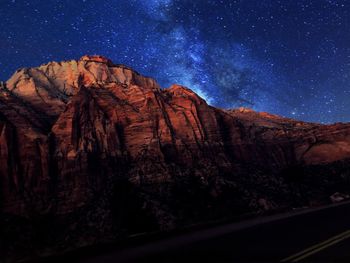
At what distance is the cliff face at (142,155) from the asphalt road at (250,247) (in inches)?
1505

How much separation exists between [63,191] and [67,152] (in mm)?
9954

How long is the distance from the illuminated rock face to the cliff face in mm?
221

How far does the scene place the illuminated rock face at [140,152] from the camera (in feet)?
224

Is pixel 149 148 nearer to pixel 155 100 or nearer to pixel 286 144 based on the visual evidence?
pixel 155 100

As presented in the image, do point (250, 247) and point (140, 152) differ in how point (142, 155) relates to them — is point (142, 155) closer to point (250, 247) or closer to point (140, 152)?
point (140, 152)

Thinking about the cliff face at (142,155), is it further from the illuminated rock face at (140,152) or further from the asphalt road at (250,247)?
the asphalt road at (250,247)

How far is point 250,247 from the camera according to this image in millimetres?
11898

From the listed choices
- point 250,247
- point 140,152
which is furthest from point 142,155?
point 250,247

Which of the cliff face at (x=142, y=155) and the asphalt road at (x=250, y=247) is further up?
the cliff face at (x=142, y=155)

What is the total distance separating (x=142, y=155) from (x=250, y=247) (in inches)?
2751

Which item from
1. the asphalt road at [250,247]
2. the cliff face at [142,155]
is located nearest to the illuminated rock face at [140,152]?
the cliff face at [142,155]

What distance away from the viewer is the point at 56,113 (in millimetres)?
95188

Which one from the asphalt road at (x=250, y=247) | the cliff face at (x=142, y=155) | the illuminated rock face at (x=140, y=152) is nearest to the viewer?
the asphalt road at (x=250, y=247)

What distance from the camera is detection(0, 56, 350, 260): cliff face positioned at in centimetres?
6512
